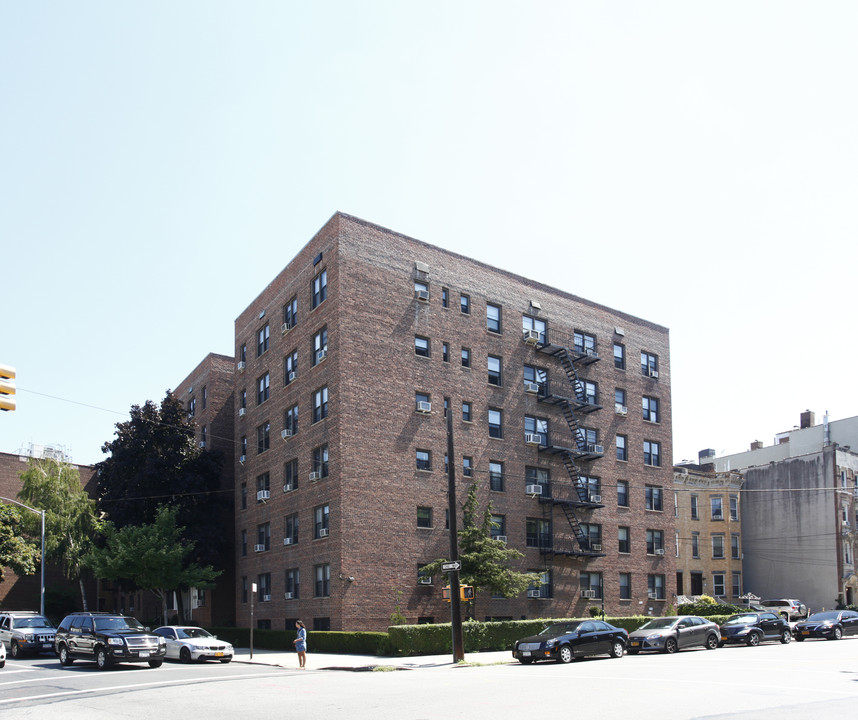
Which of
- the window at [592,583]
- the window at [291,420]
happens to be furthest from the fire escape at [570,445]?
the window at [291,420]

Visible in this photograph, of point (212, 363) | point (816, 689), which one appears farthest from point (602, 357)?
point (816, 689)

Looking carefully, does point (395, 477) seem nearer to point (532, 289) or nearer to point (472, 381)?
point (472, 381)

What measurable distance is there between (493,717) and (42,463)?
194ft

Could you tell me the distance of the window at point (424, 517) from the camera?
39594 mm

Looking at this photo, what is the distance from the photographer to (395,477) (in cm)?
3891

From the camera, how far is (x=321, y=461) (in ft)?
131

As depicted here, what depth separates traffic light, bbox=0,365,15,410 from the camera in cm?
1477

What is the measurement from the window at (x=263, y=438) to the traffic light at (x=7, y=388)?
31969mm

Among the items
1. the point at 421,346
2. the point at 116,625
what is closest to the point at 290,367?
the point at 421,346

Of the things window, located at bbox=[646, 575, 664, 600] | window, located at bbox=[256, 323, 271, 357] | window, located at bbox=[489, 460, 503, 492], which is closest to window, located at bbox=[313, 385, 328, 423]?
window, located at bbox=[256, 323, 271, 357]

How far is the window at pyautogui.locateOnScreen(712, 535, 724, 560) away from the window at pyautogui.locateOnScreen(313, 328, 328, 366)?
36.6 meters

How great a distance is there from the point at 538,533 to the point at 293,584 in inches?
500

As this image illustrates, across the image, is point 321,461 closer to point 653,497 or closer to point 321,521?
point 321,521

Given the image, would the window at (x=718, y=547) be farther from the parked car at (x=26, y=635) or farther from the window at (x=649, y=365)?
the parked car at (x=26, y=635)
